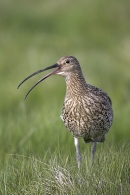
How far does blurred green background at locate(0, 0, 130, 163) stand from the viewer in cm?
667

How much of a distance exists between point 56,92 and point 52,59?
1.87 m

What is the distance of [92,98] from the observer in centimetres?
552

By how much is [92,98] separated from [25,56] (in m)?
6.47

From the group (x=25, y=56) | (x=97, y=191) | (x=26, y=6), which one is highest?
(x=26, y=6)

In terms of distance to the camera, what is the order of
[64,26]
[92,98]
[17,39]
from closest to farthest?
[92,98]
[17,39]
[64,26]

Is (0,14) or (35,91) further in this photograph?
(0,14)

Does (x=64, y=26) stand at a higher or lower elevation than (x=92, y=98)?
higher

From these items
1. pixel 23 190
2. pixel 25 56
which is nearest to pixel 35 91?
pixel 25 56

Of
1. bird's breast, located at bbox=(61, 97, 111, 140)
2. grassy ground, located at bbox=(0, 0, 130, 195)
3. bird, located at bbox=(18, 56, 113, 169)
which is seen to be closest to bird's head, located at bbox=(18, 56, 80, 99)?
bird, located at bbox=(18, 56, 113, 169)

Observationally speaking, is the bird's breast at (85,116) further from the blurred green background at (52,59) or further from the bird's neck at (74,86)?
the blurred green background at (52,59)

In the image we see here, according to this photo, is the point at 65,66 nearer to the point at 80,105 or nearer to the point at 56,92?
the point at 80,105

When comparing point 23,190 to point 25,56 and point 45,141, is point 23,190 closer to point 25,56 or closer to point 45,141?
point 45,141

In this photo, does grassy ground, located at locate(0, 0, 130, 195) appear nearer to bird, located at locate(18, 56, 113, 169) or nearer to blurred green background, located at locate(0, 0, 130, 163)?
blurred green background, located at locate(0, 0, 130, 163)

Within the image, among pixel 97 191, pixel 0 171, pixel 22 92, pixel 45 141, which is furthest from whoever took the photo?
pixel 22 92
